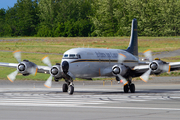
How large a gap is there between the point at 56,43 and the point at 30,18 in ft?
162

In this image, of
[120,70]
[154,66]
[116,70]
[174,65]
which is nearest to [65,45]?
[116,70]

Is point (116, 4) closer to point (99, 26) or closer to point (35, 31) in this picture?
point (99, 26)

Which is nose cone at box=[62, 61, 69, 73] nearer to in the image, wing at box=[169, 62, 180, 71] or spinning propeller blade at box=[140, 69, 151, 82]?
spinning propeller blade at box=[140, 69, 151, 82]

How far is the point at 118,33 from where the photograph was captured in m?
118

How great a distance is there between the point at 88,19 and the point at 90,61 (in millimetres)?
102957

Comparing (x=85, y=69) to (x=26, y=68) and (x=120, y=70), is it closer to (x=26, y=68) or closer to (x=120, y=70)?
(x=120, y=70)

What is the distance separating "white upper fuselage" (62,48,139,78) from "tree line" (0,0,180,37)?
7659cm

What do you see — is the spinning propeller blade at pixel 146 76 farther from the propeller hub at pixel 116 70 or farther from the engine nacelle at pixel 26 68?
the engine nacelle at pixel 26 68

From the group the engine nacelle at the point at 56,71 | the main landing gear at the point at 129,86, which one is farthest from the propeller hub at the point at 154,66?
the engine nacelle at the point at 56,71

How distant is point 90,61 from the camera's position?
27.8m

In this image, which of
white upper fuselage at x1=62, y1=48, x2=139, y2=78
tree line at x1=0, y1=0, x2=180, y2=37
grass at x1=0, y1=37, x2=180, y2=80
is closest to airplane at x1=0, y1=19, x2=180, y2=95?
white upper fuselage at x1=62, y1=48, x2=139, y2=78

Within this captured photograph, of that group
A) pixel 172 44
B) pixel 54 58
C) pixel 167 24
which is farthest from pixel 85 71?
pixel 167 24

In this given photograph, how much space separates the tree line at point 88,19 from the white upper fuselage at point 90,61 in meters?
76.6

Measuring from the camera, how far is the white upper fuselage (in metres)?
26.4
